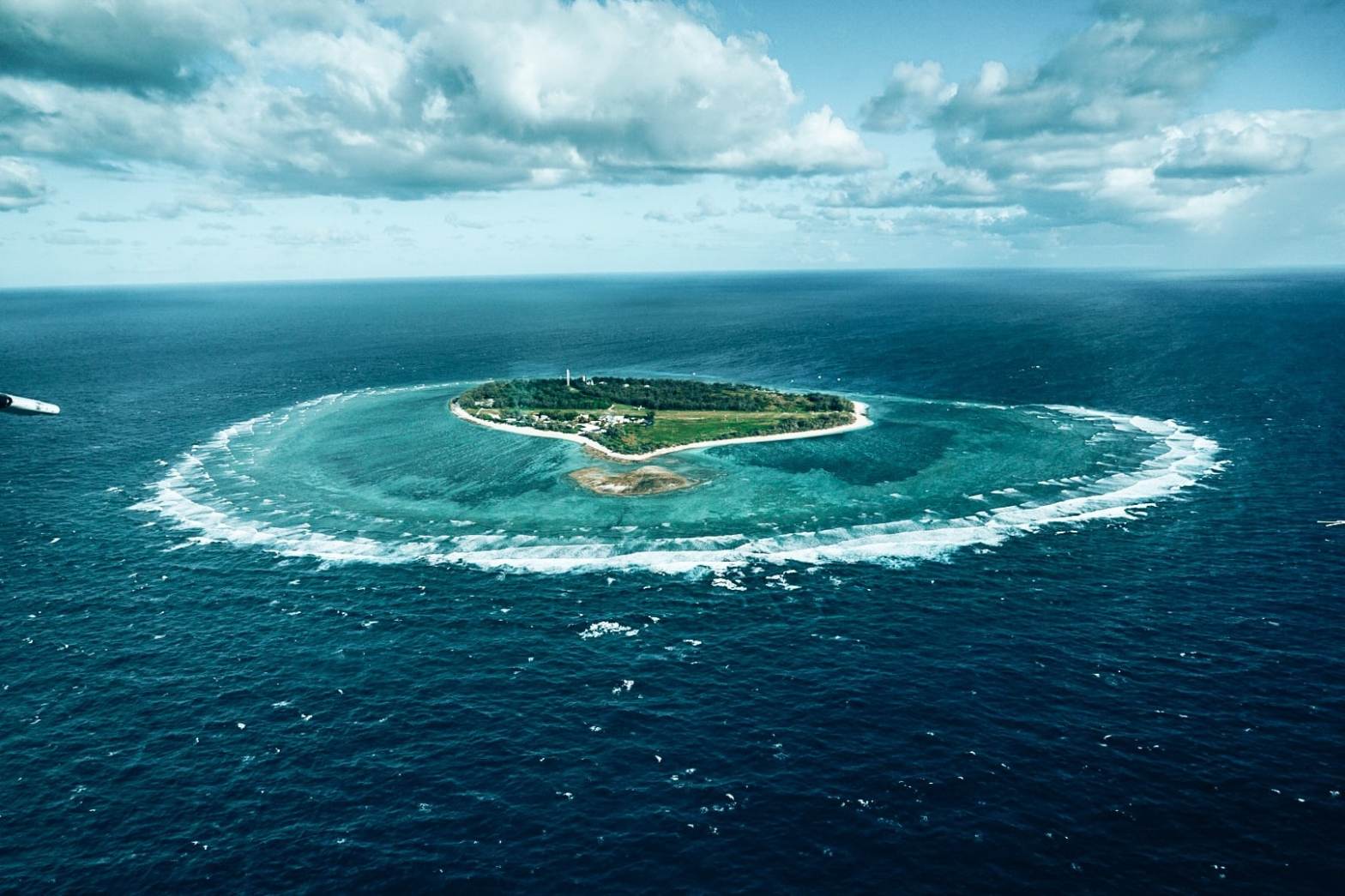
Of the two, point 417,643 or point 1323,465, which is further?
point 1323,465

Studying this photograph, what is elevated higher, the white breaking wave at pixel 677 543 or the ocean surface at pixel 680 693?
the white breaking wave at pixel 677 543

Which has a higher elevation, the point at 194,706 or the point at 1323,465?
the point at 1323,465

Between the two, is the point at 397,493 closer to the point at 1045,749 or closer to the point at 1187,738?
the point at 1045,749

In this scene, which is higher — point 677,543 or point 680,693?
point 677,543

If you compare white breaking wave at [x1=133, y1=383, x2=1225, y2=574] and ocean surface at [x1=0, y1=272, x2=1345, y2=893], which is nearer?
ocean surface at [x1=0, y1=272, x2=1345, y2=893]

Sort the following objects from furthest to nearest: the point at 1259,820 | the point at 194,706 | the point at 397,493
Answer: the point at 397,493, the point at 194,706, the point at 1259,820

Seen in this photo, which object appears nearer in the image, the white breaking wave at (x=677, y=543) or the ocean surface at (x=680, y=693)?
the ocean surface at (x=680, y=693)

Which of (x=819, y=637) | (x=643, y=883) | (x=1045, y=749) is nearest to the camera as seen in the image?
(x=643, y=883)

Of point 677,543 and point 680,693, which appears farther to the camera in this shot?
point 677,543

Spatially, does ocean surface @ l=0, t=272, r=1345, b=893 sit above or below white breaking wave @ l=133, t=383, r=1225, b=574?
below

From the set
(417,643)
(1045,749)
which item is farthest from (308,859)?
(1045,749)
